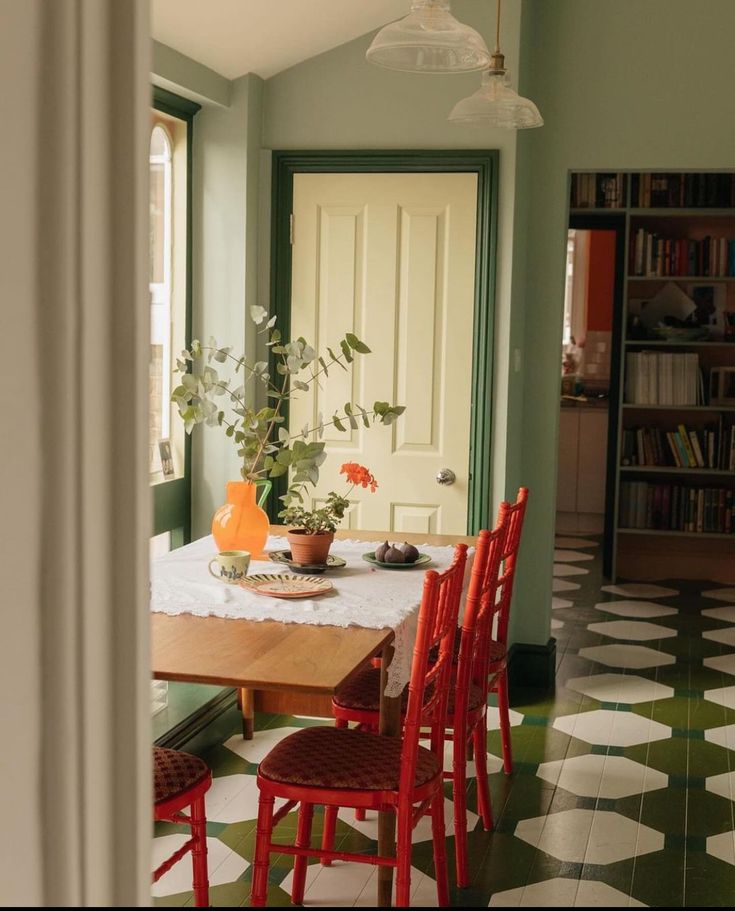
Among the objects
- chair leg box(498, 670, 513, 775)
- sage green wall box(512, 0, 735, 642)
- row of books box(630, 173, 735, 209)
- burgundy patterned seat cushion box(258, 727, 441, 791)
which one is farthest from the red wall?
burgundy patterned seat cushion box(258, 727, 441, 791)

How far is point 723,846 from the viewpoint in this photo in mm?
3271

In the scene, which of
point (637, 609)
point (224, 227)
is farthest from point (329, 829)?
point (637, 609)

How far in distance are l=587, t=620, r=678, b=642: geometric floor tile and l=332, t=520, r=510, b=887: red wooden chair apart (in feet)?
→ 8.21

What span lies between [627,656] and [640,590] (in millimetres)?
1588

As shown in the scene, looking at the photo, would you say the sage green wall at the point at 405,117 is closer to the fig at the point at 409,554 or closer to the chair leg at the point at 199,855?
the fig at the point at 409,554

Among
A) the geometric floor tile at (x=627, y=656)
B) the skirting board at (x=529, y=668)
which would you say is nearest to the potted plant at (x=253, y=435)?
the skirting board at (x=529, y=668)

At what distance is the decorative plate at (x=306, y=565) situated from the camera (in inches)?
127

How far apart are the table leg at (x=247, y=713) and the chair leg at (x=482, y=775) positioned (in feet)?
3.44

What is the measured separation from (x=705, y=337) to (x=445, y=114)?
3244 mm

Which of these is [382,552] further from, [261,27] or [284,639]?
[261,27]

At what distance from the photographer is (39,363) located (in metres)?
0.69

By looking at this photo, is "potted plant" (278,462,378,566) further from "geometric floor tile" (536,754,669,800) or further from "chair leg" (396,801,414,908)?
"geometric floor tile" (536,754,669,800)

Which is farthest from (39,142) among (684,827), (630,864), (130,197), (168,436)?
(168,436)

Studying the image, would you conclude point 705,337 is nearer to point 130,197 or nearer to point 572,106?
point 572,106
